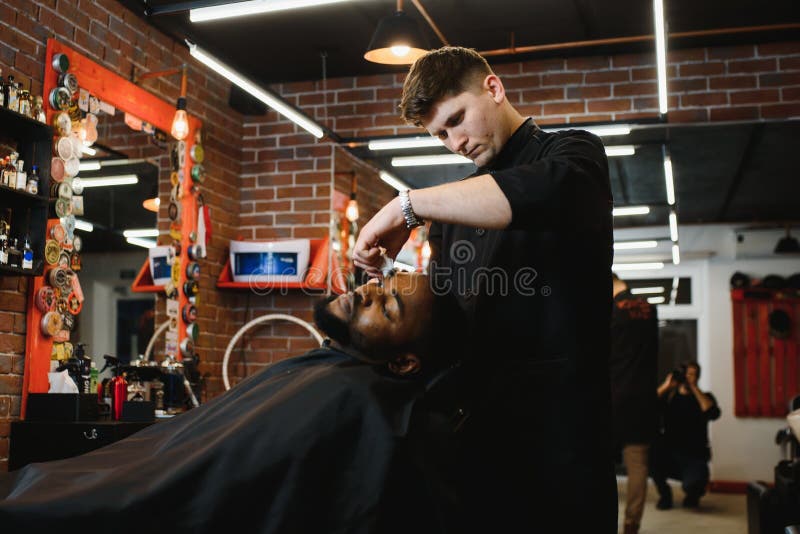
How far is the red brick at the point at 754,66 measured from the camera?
4930mm

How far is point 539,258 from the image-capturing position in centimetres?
159

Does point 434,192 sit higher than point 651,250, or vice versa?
point 651,250

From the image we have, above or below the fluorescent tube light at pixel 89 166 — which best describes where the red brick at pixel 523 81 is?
above

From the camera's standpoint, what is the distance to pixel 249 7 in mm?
3127

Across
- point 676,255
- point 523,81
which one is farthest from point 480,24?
point 676,255

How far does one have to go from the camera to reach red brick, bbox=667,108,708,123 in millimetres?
4965

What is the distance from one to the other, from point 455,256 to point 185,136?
10.7 feet

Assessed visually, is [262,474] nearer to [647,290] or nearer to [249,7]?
[249,7]

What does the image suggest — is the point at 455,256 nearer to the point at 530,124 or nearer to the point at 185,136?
the point at 530,124

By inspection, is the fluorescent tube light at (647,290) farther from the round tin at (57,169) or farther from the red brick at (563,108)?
the round tin at (57,169)

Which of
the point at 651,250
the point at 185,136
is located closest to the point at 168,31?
the point at 185,136

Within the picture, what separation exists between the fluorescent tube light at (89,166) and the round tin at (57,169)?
0.13 meters

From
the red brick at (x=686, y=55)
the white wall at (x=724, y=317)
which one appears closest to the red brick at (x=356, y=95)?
the red brick at (x=686, y=55)

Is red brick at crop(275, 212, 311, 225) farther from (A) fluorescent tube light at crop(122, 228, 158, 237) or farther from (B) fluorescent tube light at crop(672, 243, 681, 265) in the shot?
(B) fluorescent tube light at crop(672, 243, 681, 265)
